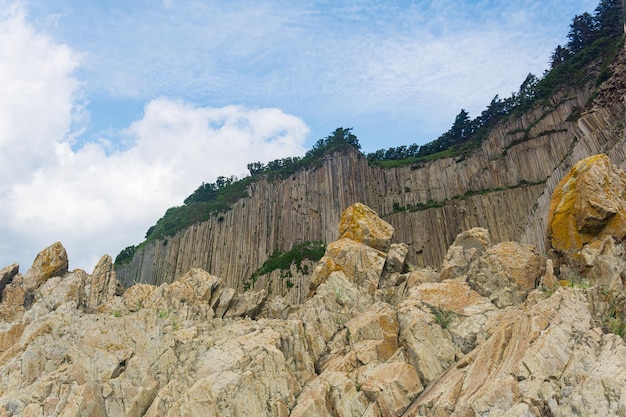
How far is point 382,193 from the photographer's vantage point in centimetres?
5972

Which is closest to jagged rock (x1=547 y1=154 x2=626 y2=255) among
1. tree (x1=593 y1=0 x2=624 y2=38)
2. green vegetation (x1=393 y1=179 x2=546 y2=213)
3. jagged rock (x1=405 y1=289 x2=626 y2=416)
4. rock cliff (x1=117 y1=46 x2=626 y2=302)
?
jagged rock (x1=405 y1=289 x2=626 y2=416)

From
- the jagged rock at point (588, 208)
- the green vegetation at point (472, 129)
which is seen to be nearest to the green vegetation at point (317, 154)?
the green vegetation at point (472, 129)

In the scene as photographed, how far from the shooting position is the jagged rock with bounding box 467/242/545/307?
18.8 m

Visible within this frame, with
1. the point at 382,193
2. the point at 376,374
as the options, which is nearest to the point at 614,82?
the point at 382,193

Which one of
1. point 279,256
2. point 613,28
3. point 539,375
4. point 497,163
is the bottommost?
point 539,375

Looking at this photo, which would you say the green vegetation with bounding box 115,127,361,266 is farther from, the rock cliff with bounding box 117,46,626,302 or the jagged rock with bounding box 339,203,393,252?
the jagged rock with bounding box 339,203,393,252

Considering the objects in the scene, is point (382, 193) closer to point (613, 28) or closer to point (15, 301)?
point (613, 28)

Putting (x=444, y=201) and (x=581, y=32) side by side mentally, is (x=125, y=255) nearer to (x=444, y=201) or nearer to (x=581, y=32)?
(x=444, y=201)

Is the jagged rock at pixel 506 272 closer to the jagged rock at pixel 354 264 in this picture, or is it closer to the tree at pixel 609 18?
the jagged rock at pixel 354 264

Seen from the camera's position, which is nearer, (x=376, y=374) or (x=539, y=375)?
(x=539, y=375)

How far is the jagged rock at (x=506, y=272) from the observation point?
1881 centimetres

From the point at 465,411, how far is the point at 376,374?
4.22 metres

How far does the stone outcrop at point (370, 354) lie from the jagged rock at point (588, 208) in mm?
841

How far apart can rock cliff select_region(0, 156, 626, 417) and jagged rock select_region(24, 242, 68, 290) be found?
5.94 m
